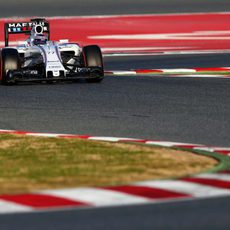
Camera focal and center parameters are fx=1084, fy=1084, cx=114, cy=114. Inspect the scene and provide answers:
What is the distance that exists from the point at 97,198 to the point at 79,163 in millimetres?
1950

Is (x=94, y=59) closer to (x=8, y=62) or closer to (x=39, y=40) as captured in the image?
(x=39, y=40)

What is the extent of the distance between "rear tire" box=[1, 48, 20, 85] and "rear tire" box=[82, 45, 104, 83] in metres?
1.17

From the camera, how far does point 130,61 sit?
24.2 meters

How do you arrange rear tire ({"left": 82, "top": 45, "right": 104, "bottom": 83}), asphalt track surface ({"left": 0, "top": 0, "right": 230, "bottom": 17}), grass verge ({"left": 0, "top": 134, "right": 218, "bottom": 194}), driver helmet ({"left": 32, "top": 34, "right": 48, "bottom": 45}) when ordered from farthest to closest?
1. asphalt track surface ({"left": 0, "top": 0, "right": 230, "bottom": 17})
2. driver helmet ({"left": 32, "top": 34, "right": 48, "bottom": 45})
3. rear tire ({"left": 82, "top": 45, "right": 104, "bottom": 83})
4. grass verge ({"left": 0, "top": 134, "right": 218, "bottom": 194})

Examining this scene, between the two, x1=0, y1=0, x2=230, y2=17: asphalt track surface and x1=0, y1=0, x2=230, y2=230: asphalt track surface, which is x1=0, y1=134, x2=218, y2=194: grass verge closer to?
x1=0, y1=0, x2=230, y2=230: asphalt track surface

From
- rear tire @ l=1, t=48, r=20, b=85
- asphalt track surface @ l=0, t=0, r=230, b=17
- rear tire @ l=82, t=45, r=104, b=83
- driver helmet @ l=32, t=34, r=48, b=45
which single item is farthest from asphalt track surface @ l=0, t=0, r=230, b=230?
asphalt track surface @ l=0, t=0, r=230, b=17

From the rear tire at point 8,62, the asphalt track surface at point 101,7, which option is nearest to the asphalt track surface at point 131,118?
the rear tire at point 8,62

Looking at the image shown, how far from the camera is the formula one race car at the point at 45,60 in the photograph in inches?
698

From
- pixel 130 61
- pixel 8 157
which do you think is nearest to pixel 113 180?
pixel 8 157

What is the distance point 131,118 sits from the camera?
44.1ft

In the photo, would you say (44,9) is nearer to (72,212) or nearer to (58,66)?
(58,66)

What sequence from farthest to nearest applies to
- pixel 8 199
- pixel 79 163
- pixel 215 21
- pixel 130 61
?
pixel 215 21 → pixel 130 61 → pixel 79 163 → pixel 8 199

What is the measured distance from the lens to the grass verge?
8.62 meters

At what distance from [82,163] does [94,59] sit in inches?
338
